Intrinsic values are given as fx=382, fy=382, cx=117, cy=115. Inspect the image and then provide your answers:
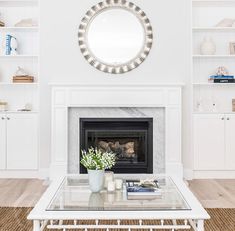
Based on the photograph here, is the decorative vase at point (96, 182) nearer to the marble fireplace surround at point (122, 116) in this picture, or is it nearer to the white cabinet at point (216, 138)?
the marble fireplace surround at point (122, 116)

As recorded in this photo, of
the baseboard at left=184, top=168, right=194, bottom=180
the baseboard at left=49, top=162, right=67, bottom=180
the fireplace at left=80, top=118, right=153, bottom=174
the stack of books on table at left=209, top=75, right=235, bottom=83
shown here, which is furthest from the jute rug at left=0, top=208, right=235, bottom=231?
the stack of books on table at left=209, top=75, right=235, bottom=83

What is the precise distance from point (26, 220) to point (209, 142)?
2.67 metres

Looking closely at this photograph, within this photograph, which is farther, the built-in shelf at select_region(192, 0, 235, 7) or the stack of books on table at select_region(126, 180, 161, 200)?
the built-in shelf at select_region(192, 0, 235, 7)

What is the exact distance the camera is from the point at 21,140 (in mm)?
4965

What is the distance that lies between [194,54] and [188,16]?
21.2 inches

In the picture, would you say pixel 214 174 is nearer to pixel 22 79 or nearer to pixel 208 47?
pixel 208 47

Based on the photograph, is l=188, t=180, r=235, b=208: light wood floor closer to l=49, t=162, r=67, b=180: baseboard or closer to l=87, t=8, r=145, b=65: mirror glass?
l=49, t=162, r=67, b=180: baseboard

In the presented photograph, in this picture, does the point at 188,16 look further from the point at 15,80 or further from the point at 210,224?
the point at 210,224

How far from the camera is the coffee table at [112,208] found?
2.04 m

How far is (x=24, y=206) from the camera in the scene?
3658 mm

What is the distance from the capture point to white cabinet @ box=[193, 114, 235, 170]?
495cm

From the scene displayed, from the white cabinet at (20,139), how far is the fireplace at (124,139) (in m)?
0.64

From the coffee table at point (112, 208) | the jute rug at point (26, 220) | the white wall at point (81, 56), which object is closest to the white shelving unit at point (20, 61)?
the white wall at point (81, 56)

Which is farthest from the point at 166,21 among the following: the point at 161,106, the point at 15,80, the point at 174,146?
the point at 15,80
